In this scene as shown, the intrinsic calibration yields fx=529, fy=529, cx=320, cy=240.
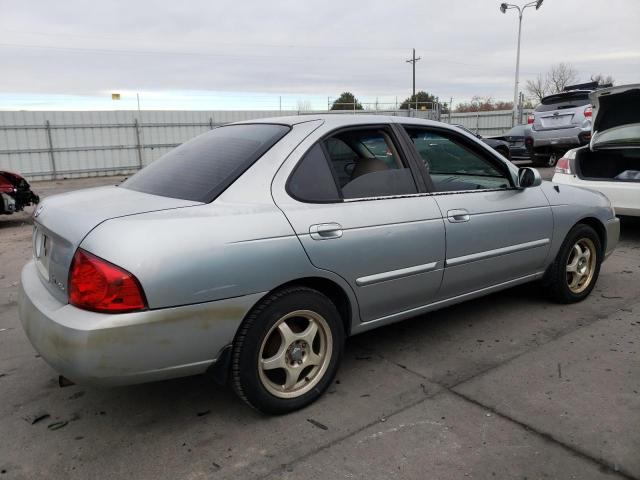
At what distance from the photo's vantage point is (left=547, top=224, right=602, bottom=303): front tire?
165 inches

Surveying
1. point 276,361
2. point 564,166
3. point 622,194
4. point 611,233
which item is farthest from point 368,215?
point 564,166

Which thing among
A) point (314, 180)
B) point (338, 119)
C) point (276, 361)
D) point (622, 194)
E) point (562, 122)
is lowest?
point (276, 361)

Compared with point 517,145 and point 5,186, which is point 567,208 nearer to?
point 5,186

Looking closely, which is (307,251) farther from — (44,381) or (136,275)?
(44,381)

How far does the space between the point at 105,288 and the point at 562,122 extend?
13.1 meters

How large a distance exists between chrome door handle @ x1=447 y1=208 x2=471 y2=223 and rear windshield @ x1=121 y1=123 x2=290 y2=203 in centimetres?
115

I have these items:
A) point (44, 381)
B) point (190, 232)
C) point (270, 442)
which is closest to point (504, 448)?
point (270, 442)

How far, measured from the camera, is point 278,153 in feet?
9.21

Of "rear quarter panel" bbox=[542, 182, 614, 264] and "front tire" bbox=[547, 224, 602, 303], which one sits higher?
"rear quarter panel" bbox=[542, 182, 614, 264]

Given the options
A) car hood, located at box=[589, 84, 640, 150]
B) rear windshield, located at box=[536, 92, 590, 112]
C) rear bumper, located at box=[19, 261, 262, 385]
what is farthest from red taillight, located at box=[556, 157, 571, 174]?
rear windshield, located at box=[536, 92, 590, 112]

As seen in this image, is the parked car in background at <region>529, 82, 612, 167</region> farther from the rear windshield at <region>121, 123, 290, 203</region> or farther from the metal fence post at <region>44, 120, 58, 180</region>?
the metal fence post at <region>44, 120, 58, 180</region>

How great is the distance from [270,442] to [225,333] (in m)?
0.58

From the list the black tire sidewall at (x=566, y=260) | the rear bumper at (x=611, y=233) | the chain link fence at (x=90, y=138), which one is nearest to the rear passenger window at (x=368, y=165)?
the black tire sidewall at (x=566, y=260)

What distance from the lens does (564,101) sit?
13.1m
